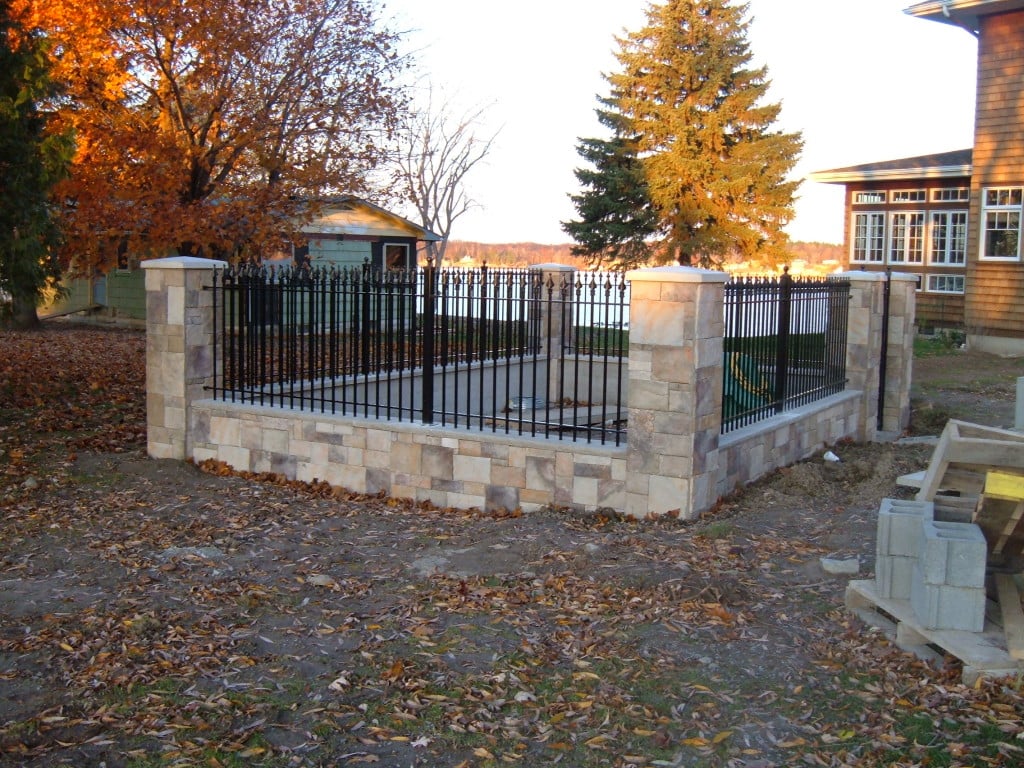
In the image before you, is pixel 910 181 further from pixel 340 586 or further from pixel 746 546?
pixel 340 586

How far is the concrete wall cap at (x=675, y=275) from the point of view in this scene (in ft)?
23.3

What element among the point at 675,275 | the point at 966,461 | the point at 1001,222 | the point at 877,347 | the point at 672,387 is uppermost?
the point at 1001,222

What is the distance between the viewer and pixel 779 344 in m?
9.52

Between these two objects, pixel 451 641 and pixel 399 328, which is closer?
pixel 451 641

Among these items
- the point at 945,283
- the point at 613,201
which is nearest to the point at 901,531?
the point at 945,283

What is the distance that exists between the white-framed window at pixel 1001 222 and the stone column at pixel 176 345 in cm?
1617

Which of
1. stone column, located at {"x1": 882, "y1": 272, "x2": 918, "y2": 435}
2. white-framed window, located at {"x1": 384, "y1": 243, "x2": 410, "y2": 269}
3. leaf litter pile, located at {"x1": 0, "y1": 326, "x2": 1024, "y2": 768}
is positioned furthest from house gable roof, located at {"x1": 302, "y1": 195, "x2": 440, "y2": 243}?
leaf litter pile, located at {"x1": 0, "y1": 326, "x2": 1024, "y2": 768}

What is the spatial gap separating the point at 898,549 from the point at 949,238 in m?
20.7

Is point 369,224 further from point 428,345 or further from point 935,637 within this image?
point 935,637

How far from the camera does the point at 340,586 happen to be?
19.9 feet

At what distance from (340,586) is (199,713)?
5.86 feet

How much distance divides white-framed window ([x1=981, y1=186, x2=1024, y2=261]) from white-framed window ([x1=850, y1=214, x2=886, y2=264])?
15.3 ft

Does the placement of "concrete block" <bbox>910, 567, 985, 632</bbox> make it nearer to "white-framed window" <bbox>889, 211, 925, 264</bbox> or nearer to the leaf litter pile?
the leaf litter pile

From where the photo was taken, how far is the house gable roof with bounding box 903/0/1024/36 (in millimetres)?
18734
